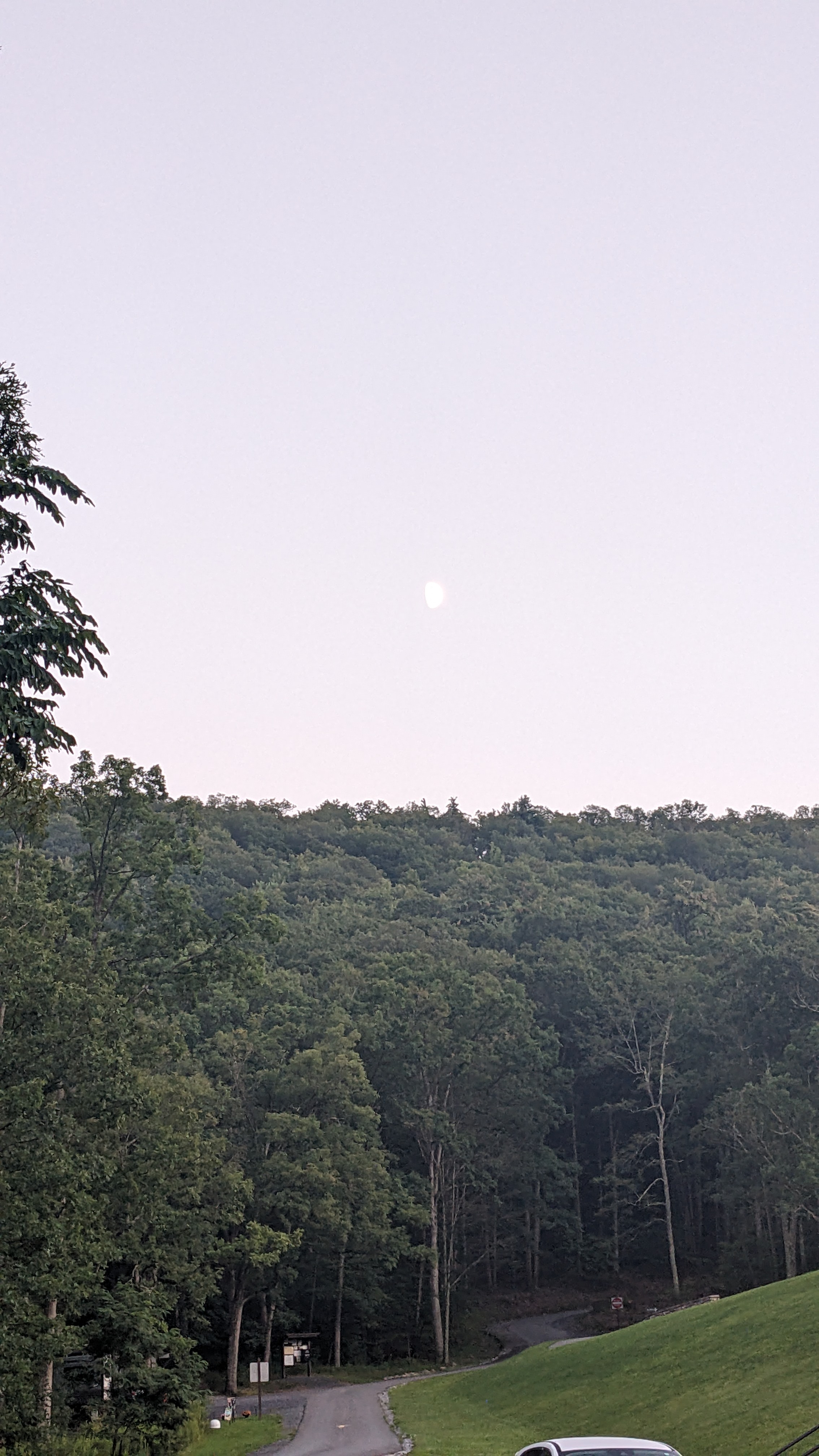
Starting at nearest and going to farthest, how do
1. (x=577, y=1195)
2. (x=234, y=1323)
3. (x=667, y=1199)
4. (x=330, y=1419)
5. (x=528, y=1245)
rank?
1. (x=330, y=1419)
2. (x=234, y=1323)
3. (x=667, y=1199)
4. (x=528, y=1245)
5. (x=577, y=1195)

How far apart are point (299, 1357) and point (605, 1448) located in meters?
47.3

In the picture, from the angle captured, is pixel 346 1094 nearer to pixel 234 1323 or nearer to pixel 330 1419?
pixel 234 1323

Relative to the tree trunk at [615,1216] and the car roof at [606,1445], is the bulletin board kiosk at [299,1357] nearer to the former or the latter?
the tree trunk at [615,1216]

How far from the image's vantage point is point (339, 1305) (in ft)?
194

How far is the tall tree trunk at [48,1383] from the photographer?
28.6 meters

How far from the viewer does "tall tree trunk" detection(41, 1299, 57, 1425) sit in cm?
2862

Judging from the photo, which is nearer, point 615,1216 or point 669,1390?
point 669,1390

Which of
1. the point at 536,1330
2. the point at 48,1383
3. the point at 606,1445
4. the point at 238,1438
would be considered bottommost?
the point at 536,1330

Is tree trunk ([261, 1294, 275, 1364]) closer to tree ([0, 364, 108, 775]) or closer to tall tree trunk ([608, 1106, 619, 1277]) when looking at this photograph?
tall tree trunk ([608, 1106, 619, 1277])

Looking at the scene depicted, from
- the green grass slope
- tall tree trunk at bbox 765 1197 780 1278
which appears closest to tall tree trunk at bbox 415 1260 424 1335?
tall tree trunk at bbox 765 1197 780 1278

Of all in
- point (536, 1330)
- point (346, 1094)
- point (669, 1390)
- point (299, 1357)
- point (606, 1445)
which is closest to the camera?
point (606, 1445)

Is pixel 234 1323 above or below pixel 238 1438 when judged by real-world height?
below

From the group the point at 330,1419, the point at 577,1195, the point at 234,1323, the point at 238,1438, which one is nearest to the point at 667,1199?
the point at 577,1195

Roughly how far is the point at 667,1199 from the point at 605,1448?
60.1 meters
